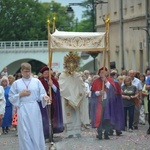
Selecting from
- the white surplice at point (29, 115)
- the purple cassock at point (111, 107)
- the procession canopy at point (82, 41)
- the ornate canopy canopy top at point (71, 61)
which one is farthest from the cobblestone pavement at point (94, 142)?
the white surplice at point (29, 115)

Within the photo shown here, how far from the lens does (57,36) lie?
20.9 m

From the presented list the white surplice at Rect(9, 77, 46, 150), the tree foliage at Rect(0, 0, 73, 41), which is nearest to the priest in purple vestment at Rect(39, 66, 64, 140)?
the white surplice at Rect(9, 77, 46, 150)

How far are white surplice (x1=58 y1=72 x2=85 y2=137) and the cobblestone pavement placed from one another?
0.33m

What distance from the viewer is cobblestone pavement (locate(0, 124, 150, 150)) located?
64.0 feet

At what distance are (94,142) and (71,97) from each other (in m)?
2.40

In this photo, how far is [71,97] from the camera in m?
22.8

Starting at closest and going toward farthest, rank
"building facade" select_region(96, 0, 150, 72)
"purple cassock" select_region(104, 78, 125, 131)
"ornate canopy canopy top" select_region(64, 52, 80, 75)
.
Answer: "purple cassock" select_region(104, 78, 125, 131)
"ornate canopy canopy top" select_region(64, 52, 80, 75)
"building facade" select_region(96, 0, 150, 72)

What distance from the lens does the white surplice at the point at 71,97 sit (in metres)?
22.8

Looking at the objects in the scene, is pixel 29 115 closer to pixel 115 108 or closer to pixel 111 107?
pixel 111 107

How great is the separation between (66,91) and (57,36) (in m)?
2.43

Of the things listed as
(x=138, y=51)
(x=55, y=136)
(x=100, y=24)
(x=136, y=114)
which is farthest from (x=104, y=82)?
(x=100, y=24)

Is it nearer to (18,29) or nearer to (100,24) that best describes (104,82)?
(100,24)

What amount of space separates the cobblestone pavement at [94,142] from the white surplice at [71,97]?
332 mm

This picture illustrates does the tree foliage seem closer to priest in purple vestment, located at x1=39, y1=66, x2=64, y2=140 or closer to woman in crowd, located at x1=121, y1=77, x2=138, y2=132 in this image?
woman in crowd, located at x1=121, y1=77, x2=138, y2=132
